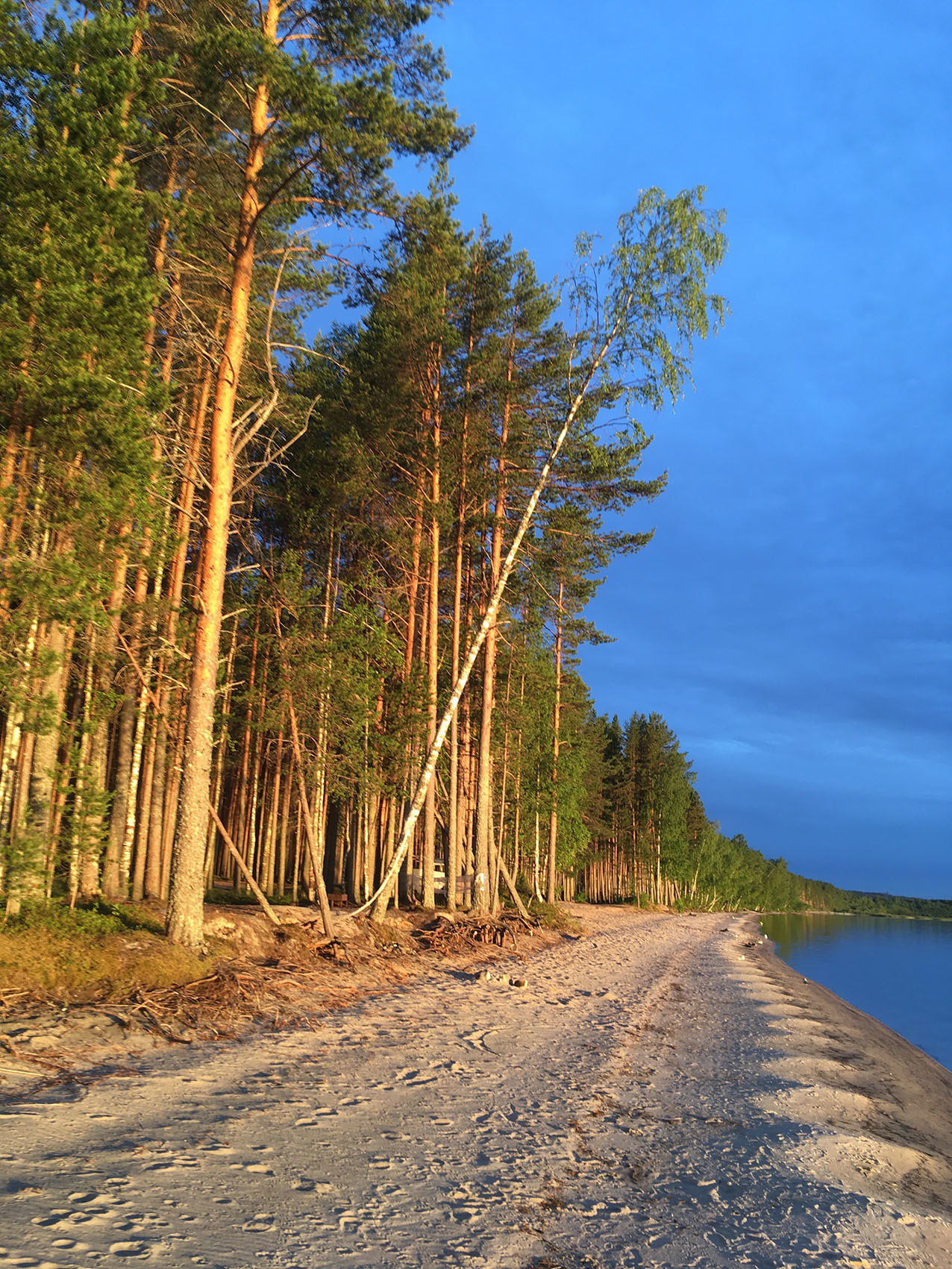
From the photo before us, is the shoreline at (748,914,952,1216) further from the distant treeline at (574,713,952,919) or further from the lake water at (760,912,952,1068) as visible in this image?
the distant treeline at (574,713,952,919)

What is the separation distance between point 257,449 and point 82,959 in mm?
12282

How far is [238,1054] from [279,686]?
9616mm

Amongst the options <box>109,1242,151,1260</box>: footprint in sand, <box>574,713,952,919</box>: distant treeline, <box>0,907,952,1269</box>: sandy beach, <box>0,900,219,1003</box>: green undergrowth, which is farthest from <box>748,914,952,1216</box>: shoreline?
<box>574,713,952,919</box>: distant treeline

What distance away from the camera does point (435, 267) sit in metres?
15.0

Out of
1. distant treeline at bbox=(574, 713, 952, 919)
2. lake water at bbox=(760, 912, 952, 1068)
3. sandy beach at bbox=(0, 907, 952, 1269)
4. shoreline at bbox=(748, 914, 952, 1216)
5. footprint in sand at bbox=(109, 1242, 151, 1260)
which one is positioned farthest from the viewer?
distant treeline at bbox=(574, 713, 952, 919)

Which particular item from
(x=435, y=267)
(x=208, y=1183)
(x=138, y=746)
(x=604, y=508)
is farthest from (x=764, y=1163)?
(x=604, y=508)

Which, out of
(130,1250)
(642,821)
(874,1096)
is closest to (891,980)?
(642,821)

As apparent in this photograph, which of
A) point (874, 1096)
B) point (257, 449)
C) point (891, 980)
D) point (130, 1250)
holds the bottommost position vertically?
point (891, 980)

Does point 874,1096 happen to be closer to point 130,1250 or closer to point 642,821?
point 130,1250

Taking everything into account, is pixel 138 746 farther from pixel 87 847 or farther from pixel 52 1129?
pixel 52 1129

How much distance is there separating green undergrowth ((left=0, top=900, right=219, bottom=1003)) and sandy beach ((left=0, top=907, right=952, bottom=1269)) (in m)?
1.58

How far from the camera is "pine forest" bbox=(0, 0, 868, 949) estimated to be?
9758 mm

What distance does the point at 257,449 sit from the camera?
1812cm

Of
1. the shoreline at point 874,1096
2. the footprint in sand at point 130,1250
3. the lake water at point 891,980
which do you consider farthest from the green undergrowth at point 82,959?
the lake water at point 891,980
